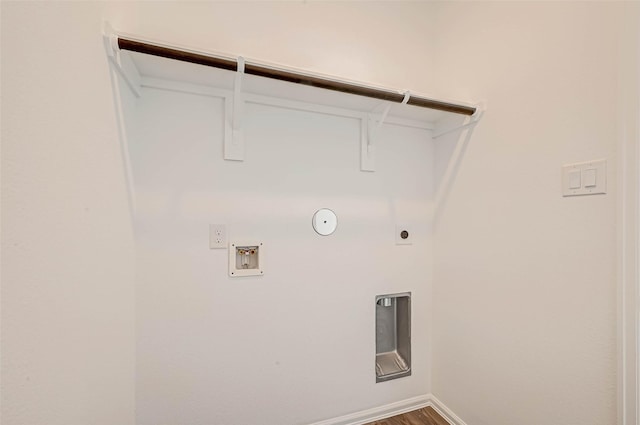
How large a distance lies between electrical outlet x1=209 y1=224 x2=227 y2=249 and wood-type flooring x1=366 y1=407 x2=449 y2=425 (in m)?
1.32

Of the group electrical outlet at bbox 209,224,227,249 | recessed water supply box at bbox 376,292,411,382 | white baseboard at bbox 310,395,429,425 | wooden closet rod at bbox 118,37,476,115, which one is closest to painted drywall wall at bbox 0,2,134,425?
wooden closet rod at bbox 118,37,476,115

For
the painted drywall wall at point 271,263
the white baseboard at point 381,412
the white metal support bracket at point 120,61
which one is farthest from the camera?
the white baseboard at point 381,412

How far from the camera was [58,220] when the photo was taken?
615 millimetres

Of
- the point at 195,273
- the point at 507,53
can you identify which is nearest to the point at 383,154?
the point at 507,53

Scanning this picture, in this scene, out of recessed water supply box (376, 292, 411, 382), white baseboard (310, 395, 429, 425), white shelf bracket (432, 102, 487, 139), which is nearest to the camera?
white shelf bracket (432, 102, 487, 139)

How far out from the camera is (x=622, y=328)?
0.83 m

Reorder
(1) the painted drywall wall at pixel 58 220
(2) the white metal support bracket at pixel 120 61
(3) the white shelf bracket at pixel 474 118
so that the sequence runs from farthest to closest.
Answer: (3) the white shelf bracket at pixel 474 118
(2) the white metal support bracket at pixel 120 61
(1) the painted drywall wall at pixel 58 220

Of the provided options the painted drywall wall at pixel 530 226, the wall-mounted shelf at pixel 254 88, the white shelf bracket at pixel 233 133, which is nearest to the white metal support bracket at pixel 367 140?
the wall-mounted shelf at pixel 254 88

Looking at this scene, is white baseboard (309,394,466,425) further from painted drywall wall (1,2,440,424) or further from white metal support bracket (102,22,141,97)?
white metal support bracket (102,22,141,97)

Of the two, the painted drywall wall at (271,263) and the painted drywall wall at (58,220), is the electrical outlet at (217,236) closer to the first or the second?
the painted drywall wall at (271,263)

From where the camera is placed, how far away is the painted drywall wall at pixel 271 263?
1.16m

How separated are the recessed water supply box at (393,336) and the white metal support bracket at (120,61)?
1.60m

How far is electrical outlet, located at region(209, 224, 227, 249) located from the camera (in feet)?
3.99

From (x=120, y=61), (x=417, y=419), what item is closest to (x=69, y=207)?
(x=120, y=61)
